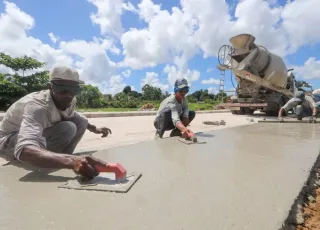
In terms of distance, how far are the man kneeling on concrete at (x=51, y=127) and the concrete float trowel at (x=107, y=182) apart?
5 centimetres

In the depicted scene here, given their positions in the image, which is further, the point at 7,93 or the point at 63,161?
the point at 7,93

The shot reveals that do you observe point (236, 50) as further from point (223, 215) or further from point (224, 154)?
point (223, 215)

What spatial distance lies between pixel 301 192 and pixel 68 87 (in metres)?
1.74

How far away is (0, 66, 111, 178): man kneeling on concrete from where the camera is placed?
1607 mm

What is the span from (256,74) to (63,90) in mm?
9904

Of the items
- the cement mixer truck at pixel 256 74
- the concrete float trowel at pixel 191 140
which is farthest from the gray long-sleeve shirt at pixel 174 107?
the cement mixer truck at pixel 256 74

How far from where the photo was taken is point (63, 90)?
200cm

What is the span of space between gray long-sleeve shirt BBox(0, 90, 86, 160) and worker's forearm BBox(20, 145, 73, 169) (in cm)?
4

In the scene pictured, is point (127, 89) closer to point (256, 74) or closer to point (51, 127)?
point (256, 74)

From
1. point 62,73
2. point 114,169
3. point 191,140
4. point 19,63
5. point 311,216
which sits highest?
point 19,63

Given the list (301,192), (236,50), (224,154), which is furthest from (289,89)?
(301,192)

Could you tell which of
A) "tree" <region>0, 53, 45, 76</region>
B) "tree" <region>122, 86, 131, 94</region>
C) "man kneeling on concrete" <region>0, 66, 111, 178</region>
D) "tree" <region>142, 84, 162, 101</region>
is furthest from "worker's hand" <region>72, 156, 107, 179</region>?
"tree" <region>122, 86, 131, 94</region>

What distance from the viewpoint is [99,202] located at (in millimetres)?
1376

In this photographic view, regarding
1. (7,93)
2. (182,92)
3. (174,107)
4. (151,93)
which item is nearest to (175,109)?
(174,107)
